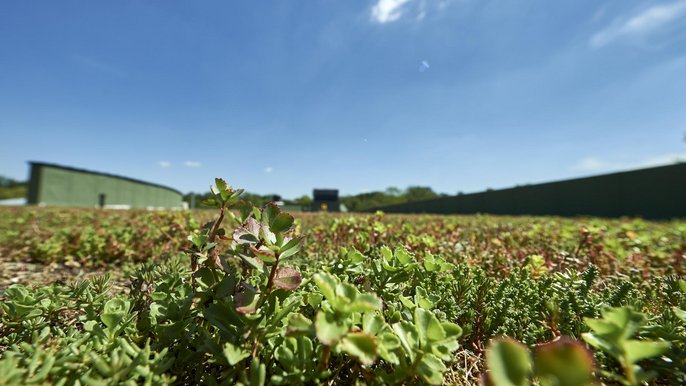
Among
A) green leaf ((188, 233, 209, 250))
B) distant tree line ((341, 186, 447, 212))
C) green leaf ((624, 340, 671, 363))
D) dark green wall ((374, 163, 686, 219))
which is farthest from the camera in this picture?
distant tree line ((341, 186, 447, 212))

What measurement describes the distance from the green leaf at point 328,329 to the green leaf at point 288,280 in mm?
197

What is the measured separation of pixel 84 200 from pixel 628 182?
145ft

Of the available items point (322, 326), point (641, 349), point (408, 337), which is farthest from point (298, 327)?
point (641, 349)

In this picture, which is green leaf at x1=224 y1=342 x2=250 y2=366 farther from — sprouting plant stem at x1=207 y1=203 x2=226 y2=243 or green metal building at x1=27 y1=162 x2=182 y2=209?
green metal building at x1=27 y1=162 x2=182 y2=209

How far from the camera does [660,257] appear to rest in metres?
2.49

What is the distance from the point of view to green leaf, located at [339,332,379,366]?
0.79m

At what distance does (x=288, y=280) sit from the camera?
1052 millimetres

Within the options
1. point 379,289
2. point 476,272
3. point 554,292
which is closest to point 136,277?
point 379,289

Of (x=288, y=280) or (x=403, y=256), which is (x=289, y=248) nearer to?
(x=288, y=280)

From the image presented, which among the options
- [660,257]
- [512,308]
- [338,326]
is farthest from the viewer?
[660,257]

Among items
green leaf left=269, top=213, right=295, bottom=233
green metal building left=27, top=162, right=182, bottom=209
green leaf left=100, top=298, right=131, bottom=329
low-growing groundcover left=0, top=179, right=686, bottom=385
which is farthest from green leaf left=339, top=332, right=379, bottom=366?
green metal building left=27, top=162, right=182, bottom=209

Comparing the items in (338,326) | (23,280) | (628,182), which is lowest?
(23,280)

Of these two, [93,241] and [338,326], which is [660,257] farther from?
[93,241]

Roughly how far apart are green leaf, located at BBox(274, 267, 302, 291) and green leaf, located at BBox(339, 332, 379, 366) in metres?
0.26
